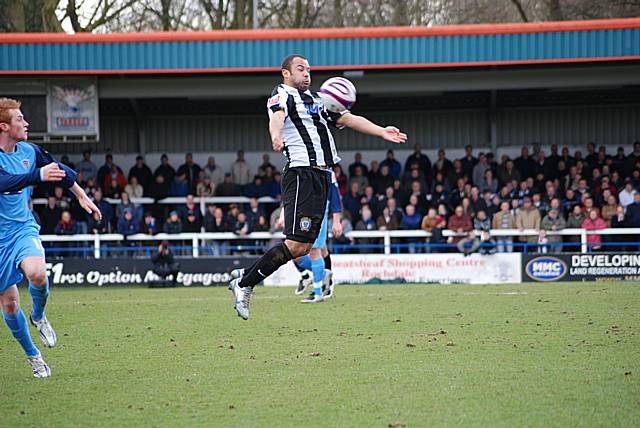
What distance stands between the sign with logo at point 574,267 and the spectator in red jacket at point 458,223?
1.57 meters

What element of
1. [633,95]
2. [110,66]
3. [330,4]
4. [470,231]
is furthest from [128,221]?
[330,4]

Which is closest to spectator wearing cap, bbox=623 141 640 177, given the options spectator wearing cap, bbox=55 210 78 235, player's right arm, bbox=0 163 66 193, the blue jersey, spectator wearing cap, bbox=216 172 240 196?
spectator wearing cap, bbox=216 172 240 196

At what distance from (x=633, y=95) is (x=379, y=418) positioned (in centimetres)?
2100

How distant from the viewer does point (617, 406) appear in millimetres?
5176

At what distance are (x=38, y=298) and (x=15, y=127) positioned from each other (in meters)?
1.31

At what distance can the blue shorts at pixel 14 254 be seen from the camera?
645cm

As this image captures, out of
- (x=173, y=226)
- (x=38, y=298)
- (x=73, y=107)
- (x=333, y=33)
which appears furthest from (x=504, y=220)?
(x=38, y=298)

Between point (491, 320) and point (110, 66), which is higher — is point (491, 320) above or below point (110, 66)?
below

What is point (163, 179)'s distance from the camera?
21766 mm

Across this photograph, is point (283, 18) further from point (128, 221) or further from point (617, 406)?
point (617, 406)

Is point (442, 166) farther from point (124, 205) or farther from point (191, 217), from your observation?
point (124, 205)

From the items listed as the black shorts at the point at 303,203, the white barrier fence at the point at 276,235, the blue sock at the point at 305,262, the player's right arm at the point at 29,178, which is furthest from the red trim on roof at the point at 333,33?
the player's right arm at the point at 29,178

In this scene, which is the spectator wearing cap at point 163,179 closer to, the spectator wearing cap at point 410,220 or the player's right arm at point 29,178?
the spectator wearing cap at point 410,220

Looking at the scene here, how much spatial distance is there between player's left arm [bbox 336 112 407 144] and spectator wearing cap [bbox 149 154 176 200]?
544 inches
